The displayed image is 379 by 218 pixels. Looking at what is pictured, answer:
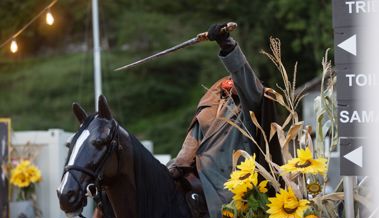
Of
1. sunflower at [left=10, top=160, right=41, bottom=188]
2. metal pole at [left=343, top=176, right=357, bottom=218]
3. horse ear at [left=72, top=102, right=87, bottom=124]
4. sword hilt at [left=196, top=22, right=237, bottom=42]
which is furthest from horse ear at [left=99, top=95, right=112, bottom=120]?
sunflower at [left=10, top=160, right=41, bottom=188]

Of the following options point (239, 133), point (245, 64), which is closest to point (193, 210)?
point (239, 133)

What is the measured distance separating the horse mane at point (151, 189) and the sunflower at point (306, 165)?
3.14ft

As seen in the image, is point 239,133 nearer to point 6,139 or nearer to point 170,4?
point 6,139

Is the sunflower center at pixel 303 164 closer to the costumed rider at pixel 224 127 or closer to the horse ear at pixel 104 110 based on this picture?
the costumed rider at pixel 224 127

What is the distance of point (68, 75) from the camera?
21.8m

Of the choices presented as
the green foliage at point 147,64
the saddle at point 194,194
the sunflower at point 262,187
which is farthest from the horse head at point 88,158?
the green foliage at point 147,64

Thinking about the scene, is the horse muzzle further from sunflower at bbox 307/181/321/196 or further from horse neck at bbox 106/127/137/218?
sunflower at bbox 307/181/321/196

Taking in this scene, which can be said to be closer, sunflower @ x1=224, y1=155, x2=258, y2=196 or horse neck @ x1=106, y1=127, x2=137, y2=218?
sunflower @ x1=224, y1=155, x2=258, y2=196

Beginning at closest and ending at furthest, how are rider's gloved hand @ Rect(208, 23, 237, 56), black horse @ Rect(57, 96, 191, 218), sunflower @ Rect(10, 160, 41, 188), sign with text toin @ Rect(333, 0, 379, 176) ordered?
sign with text toin @ Rect(333, 0, 379, 176) → black horse @ Rect(57, 96, 191, 218) → rider's gloved hand @ Rect(208, 23, 237, 56) → sunflower @ Rect(10, 160, 41, 188)

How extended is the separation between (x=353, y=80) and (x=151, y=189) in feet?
5.28

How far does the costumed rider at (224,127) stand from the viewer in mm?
5257

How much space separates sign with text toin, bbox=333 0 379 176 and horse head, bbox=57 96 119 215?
141 cm

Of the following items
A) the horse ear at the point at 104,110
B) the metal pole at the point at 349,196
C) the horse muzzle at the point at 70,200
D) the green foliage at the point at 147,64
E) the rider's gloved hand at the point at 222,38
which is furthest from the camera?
the green foliage at the point at 147,64

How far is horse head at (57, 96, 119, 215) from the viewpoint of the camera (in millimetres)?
4887
